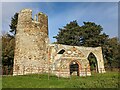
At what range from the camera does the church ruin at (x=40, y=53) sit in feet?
90.7

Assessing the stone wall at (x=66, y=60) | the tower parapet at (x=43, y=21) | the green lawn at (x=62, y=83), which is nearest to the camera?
the green lawn at (x=62, y=83)

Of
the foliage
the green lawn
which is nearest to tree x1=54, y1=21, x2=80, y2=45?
the foliage

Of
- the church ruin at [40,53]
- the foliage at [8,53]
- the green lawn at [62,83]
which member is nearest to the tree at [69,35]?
the foliage at [8,53]

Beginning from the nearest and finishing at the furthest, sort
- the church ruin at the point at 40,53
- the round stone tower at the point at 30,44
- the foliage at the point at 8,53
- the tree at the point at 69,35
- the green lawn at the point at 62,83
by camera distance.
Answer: the green lawn at the point at 62,83
the church ruin at the point at 40,53
the round stone tower at the point at 30,44
the foliage at the point at 8,53
the tree at the point at 69,35

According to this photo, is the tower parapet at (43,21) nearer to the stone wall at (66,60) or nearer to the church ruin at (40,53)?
the church ruin at (40,53)

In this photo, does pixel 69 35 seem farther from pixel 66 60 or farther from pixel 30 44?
pixel 66 60

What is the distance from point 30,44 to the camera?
28.8 m

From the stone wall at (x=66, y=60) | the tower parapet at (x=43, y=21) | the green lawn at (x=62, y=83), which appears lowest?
the green lawn at (x=62, y=83)

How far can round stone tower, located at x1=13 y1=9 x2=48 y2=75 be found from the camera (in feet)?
92.1

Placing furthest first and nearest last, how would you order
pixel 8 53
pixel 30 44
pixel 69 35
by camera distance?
1. pixel 69 35
2. pixel 8 53
3. pixel 30 44

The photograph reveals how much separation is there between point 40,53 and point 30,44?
5.69 feet

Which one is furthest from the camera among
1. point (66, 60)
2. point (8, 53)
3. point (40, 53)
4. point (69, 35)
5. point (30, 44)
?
point (69, 35)

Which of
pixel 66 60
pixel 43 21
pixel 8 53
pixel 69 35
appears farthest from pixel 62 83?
pixel 69 35

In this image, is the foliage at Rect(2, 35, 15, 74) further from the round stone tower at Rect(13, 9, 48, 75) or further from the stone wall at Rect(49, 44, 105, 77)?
the stone wall at Rect(49, 44, 105, 77)
